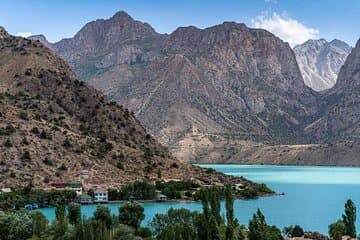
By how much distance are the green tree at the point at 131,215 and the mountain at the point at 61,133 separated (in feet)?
149

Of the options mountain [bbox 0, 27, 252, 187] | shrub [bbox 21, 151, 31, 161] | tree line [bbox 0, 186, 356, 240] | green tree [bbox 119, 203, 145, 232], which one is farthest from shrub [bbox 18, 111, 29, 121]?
green tree [bbox 119, 203, 145, 232]

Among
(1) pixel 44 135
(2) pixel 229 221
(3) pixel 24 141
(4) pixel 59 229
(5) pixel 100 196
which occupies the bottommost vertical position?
(4) pixel 59 229

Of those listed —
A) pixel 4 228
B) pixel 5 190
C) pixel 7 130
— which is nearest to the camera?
pixel 4 228

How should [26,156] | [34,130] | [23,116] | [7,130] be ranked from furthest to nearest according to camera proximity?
1. [23,116]
2. [34,130]
3. [7,130]
4. [26,156]

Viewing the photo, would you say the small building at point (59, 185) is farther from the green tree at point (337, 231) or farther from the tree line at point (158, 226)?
the green tree at point (337, 231)

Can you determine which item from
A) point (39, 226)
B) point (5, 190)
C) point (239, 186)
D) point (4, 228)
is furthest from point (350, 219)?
point (239, 186)

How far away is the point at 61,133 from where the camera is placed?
15362cm

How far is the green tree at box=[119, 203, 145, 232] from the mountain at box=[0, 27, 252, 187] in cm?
4552

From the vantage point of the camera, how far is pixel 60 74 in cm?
18212

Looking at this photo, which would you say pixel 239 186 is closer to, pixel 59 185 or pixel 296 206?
pixel 296 206

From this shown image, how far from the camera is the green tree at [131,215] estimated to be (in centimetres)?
8714

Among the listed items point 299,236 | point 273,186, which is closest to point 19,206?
point 299,236

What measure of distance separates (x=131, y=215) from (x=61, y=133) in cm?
6792

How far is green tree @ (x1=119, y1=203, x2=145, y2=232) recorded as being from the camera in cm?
8714
